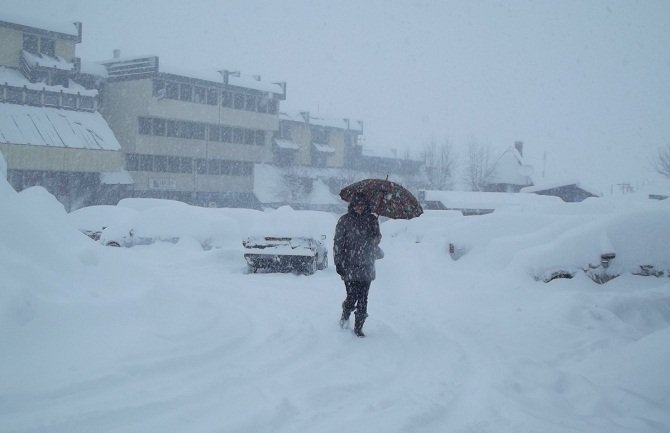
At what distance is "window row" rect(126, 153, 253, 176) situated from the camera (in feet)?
140

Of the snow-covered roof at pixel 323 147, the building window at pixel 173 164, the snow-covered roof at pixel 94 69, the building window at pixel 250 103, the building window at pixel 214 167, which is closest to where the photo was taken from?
the snow-covered roof at pixel 94 69

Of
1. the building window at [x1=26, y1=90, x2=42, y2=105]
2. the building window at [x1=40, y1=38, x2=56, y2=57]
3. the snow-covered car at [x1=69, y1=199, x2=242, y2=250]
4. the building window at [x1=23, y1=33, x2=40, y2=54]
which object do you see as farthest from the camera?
the building window at [x1=40, y1=38, x2=56, y2=57]

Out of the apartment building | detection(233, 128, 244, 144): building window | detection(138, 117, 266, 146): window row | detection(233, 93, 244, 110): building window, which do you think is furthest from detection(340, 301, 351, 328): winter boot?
detection(233, 93, 244, 110): building window

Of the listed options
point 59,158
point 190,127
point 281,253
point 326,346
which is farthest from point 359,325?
point 190,127

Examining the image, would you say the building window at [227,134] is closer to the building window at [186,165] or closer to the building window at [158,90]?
the building window at [186,165]

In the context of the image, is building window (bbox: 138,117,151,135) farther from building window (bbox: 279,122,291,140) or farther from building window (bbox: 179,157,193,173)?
building window (bbox: 279,122,291,140)

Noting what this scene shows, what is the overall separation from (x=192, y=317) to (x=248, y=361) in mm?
1439

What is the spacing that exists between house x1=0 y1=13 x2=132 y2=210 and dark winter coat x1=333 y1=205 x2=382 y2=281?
3115 centimetres

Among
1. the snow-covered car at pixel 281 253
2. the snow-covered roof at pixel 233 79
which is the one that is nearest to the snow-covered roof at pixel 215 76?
the snow-covered roof at pixel 233 79

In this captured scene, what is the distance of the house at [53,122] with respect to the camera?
34.5 meters

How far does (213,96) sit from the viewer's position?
45688 mm

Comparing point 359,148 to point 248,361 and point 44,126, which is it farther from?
point 248,361

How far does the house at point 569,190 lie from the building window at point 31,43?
3502cm

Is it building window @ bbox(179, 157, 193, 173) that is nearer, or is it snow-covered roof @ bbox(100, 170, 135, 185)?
snow-covered roof @ bbox(100, 170, 135, 185)
